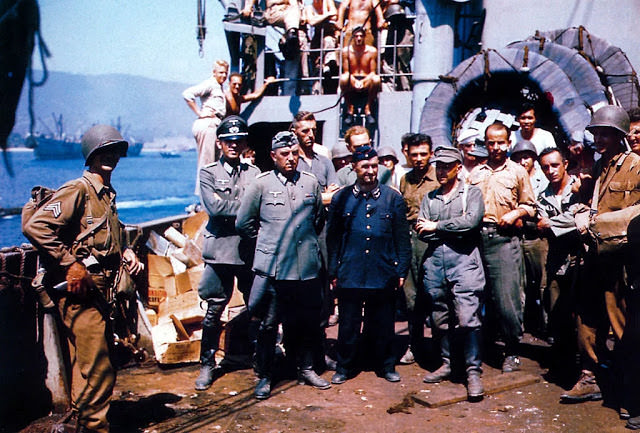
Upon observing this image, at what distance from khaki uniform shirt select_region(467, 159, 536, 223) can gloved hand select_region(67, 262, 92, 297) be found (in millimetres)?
3385

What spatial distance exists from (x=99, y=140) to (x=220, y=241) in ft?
5.31

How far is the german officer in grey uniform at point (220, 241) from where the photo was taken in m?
5.28

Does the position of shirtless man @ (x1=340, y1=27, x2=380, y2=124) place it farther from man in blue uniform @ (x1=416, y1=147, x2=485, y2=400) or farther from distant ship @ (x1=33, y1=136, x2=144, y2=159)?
distant ship @ (x1=33, y1=136, x2=144, y2=159)

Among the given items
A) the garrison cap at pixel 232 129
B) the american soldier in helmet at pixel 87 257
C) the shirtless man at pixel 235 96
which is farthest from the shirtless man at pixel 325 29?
the american soldier in helmet at pixel 87 257

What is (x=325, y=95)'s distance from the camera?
36.7 ft

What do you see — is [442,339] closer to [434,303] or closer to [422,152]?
[434,303]

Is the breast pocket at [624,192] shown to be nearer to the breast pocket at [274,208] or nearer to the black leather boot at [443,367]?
the black leather boot at [443,367]

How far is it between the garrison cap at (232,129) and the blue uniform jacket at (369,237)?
1.03 m

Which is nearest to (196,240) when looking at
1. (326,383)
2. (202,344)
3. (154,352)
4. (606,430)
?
(154,352)

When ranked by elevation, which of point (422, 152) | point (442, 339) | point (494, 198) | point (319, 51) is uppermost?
point (319, 51)

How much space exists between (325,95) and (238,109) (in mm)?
1660

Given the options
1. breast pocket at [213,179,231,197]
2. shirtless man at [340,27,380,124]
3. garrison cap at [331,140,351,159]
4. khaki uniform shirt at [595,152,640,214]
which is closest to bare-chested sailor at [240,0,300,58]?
shirtless man at [340,27,380,124]

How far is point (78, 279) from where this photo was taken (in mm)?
3781

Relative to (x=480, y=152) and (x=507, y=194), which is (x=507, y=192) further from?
(x=480, y=152)
